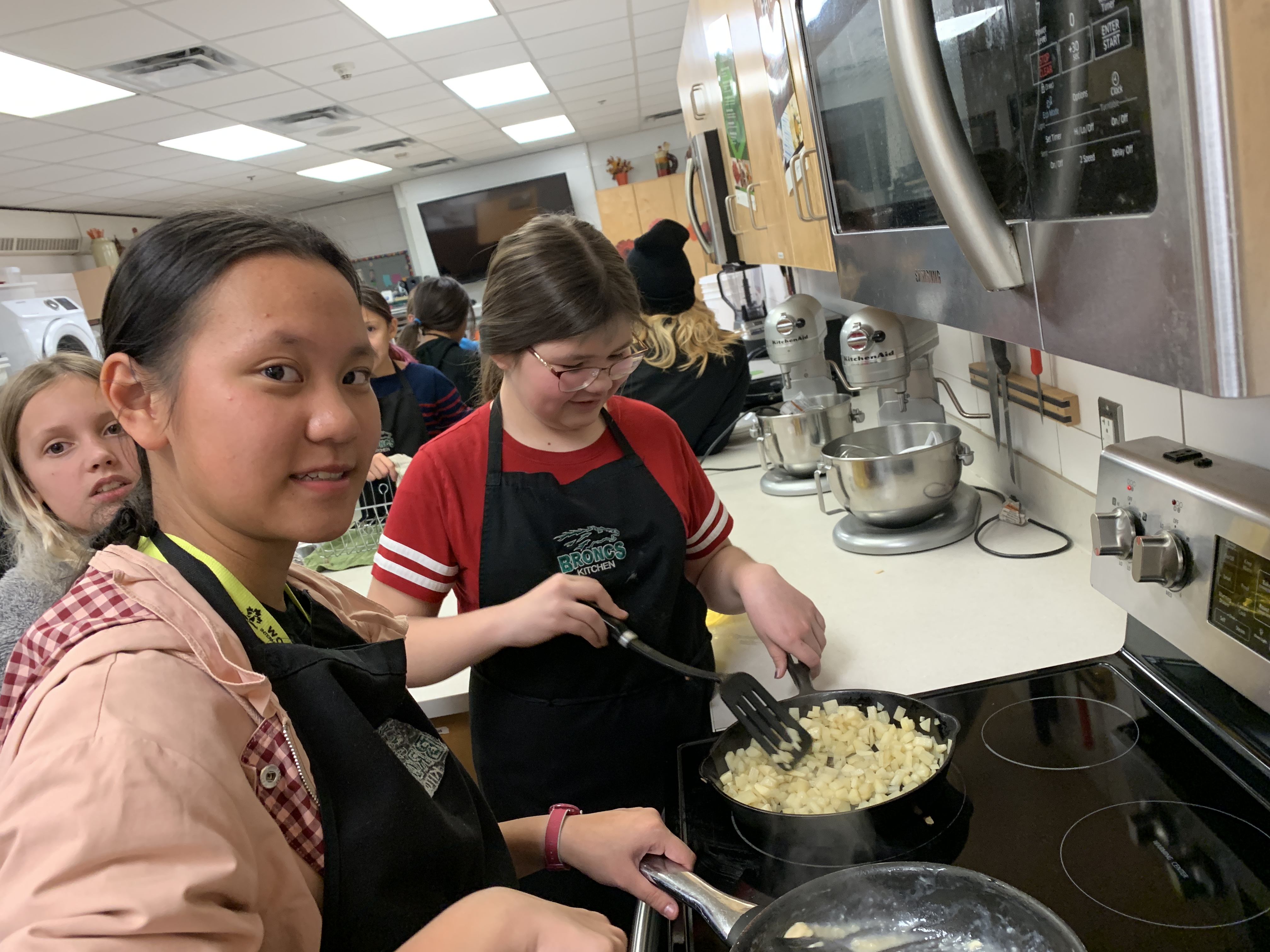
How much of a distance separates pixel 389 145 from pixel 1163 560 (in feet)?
24.2

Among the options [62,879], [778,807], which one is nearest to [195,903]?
[62,879]

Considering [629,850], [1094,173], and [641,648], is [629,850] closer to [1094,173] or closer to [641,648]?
[641,648]

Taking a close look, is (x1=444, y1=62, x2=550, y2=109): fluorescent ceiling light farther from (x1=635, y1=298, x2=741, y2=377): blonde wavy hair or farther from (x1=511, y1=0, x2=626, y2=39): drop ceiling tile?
(x1=635, y1=298, x2=741, y2=377): blonde wavy hair

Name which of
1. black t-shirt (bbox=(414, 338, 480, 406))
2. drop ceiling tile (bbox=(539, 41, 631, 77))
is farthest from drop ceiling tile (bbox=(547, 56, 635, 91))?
black t-shirt (bbox=(414, 338, 480, 406))

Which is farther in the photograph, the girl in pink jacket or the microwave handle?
the microwave handle

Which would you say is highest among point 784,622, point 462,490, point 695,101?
point 695,101

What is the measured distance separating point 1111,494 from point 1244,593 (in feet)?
0.67

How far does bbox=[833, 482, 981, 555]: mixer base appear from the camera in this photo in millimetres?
1609

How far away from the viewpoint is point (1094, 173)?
562 millimetres

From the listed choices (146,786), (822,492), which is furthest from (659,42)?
(146,786)

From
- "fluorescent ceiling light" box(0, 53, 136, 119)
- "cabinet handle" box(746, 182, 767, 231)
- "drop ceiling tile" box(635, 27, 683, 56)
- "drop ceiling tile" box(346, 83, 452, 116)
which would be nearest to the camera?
"cabinet handle" box(746, 182, 767, 231)

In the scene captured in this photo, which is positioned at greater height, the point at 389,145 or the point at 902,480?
the point at 389,145

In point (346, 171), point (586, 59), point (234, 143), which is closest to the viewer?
point (586, 59)

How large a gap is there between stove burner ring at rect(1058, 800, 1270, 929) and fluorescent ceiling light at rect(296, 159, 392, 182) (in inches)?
305
